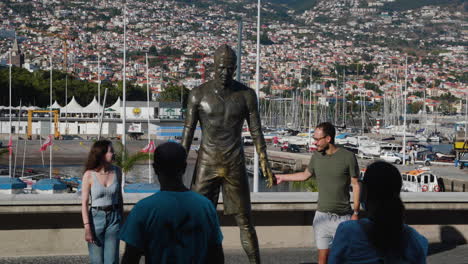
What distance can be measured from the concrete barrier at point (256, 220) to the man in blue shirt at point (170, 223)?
4105 mm

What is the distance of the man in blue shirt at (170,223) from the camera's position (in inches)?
133

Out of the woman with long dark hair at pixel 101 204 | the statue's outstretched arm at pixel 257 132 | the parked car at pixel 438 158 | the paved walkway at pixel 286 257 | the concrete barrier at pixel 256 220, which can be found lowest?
the parked car at pixel 438 158

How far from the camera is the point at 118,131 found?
72938mm

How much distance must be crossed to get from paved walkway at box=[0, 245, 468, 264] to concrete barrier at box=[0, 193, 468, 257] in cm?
13

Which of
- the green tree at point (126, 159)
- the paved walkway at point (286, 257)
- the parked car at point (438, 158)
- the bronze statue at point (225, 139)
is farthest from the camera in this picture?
the parked car at point (438, 158)

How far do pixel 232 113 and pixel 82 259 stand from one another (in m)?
2.38

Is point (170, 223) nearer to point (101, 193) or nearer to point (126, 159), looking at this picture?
point (101, 193)

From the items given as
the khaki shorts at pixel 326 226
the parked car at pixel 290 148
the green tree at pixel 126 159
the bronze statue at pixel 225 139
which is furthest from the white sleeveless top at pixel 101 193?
the parked car at pixel 290 148

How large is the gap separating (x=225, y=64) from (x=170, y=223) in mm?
2954

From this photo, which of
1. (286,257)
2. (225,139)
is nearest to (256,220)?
(286,257)

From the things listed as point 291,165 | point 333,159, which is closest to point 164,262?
point 333,159

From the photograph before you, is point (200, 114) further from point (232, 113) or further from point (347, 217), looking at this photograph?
point (347, 217)

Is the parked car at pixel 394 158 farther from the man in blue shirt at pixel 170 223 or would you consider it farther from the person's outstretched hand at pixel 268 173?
the man in blue shirt at pixel 170 223

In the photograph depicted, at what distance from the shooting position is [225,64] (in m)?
6.16
